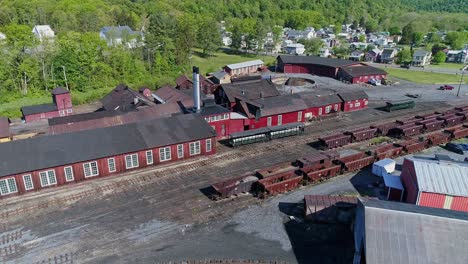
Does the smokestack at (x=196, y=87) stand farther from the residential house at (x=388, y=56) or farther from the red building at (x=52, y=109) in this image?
the residential house at (x=388, y=56)

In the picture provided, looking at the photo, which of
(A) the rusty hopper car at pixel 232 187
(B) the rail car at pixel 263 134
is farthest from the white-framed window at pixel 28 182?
(B) the rail car at pixel 263 134

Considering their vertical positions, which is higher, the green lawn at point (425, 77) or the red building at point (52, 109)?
the red building at point (52, 109)

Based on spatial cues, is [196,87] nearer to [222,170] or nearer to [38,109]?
[222,170]

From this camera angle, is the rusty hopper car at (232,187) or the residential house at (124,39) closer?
the rusty hopper car at (232,187)

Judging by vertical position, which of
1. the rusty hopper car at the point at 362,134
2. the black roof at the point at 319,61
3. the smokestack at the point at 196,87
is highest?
the smokestack at the point at 196,87

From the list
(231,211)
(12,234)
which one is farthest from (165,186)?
(12,234)

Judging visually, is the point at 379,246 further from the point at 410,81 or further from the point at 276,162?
the point at 410,81

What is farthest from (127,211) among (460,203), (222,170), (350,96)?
(350,96)

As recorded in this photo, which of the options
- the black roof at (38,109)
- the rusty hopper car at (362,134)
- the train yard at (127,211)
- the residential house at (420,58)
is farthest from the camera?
the residential house at (420,58)
